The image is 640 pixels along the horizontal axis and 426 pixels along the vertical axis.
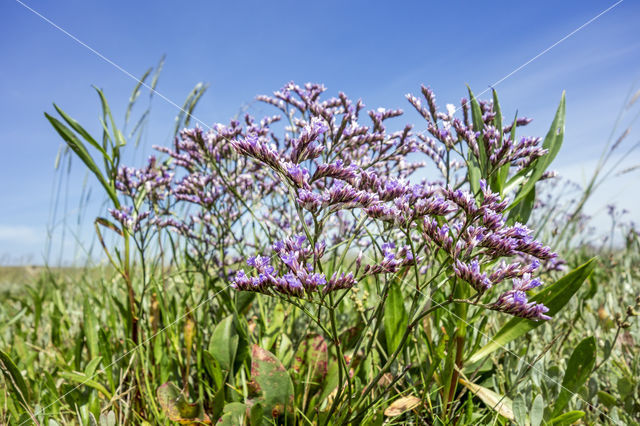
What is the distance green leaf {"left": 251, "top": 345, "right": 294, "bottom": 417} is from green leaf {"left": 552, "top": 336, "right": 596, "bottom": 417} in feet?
3.81

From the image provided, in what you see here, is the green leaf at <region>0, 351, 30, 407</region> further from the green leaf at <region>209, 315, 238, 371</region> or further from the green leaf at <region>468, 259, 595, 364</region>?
the green leaf at <region>468, 259, 595, 364</region>

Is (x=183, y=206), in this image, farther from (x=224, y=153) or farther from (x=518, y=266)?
(x=518, y=266)

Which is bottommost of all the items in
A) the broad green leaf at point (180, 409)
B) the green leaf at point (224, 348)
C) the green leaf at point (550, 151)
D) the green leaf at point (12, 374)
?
the broad green leaf at point (180, 409)

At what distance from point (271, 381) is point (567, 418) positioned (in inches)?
47.5

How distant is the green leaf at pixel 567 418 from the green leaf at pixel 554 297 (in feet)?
1.12

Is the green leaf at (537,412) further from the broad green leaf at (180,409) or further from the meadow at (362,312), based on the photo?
the broad green leaf at (180,409)

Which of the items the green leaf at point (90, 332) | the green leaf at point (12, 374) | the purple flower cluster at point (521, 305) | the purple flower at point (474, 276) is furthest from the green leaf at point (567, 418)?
the green leaf at point (90, 332)

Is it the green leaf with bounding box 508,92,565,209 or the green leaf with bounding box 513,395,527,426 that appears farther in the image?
the green leaf with bounding box 508,92,565,209

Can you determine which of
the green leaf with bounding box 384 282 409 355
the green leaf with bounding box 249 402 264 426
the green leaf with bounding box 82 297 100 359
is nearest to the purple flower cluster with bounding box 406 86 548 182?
the green leaf with bounding box 384 282 409 355

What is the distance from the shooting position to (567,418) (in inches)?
71.7

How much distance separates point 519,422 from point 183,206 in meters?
2.80

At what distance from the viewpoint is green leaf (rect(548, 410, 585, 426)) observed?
1.78 metres

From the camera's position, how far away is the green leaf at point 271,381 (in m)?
1.93

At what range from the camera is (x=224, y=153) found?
112 inches
